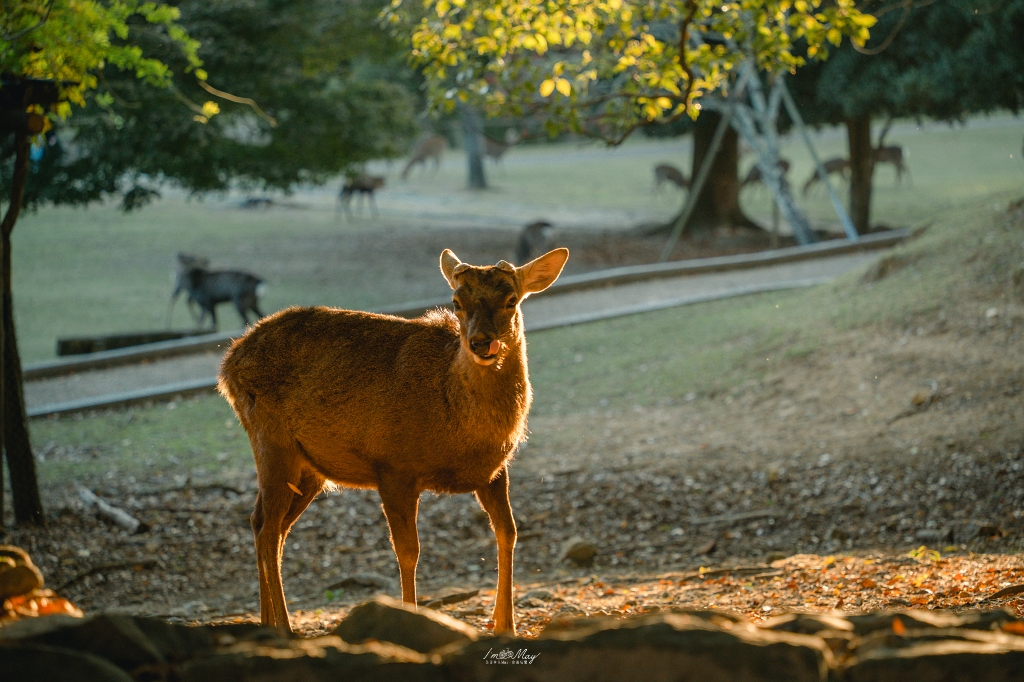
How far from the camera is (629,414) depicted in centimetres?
1038

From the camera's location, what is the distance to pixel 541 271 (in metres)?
4.77

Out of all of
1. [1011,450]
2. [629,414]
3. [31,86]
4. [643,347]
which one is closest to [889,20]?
[643,347]

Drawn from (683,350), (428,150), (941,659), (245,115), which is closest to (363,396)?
(941,659)

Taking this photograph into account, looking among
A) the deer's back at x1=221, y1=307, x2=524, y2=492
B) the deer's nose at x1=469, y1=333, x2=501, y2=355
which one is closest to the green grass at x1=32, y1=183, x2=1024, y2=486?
the deer's back at x1=221, y1=307, x2=524, y2=492

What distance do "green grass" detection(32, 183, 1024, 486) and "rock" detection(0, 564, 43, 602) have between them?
5659 millimetres

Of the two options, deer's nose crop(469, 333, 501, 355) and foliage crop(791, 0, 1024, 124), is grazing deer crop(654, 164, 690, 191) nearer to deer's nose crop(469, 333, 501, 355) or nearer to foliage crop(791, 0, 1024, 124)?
foliage crop(791, 0, 1024, 124)

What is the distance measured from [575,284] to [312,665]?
43.6ft

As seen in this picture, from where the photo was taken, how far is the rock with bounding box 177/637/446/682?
2760 mm

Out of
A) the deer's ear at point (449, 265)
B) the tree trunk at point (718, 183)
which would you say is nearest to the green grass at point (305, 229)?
the tree trunk at point (718, 183)

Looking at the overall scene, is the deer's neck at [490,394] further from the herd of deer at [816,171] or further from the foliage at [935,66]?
the herd of deer at [816,171]

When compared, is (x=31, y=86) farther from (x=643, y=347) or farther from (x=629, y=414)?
(x=643, y=347)

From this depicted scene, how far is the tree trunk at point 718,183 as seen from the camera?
2183cm

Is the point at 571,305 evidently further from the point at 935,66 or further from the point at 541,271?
→ the point at 541,271

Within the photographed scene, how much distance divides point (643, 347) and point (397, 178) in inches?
1148
